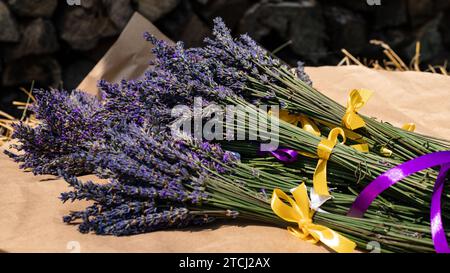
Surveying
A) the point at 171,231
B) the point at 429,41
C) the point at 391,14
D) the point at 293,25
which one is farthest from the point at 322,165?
the point at 429,41

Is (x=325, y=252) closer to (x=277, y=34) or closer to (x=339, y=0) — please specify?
(x=277, y=34)

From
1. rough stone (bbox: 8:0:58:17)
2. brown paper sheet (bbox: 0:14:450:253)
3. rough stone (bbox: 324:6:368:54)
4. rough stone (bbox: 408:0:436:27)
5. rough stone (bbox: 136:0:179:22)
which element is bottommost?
brown paper sheet (bbox: 0:14:450:253)

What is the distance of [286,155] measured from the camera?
1.21 m

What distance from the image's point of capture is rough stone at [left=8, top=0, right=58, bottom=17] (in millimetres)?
2359

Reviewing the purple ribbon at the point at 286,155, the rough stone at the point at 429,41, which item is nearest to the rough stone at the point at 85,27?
the purple ribbon at the point at 286,155

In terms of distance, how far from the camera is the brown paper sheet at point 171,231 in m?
1.05

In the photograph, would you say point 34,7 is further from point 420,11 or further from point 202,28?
point 420,11

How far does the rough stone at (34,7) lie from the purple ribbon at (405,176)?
5.82ft

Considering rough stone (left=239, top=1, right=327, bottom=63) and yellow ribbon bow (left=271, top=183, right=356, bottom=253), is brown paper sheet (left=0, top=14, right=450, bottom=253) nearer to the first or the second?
yellow ribbon bow (left=271, top=183, right=356, bottom=253)

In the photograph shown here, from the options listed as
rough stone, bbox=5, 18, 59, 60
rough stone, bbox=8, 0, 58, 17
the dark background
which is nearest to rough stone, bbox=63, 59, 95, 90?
the dark background

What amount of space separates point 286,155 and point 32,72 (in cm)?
170

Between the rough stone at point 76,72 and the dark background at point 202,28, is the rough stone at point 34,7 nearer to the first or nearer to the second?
the dark background at point 202,28

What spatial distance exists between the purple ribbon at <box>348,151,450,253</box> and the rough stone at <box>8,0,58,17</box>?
1775mm

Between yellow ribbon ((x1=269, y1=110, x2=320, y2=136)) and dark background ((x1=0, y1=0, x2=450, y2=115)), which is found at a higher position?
dark background ((x1=0, y1=0, x2=450, y2=115))
